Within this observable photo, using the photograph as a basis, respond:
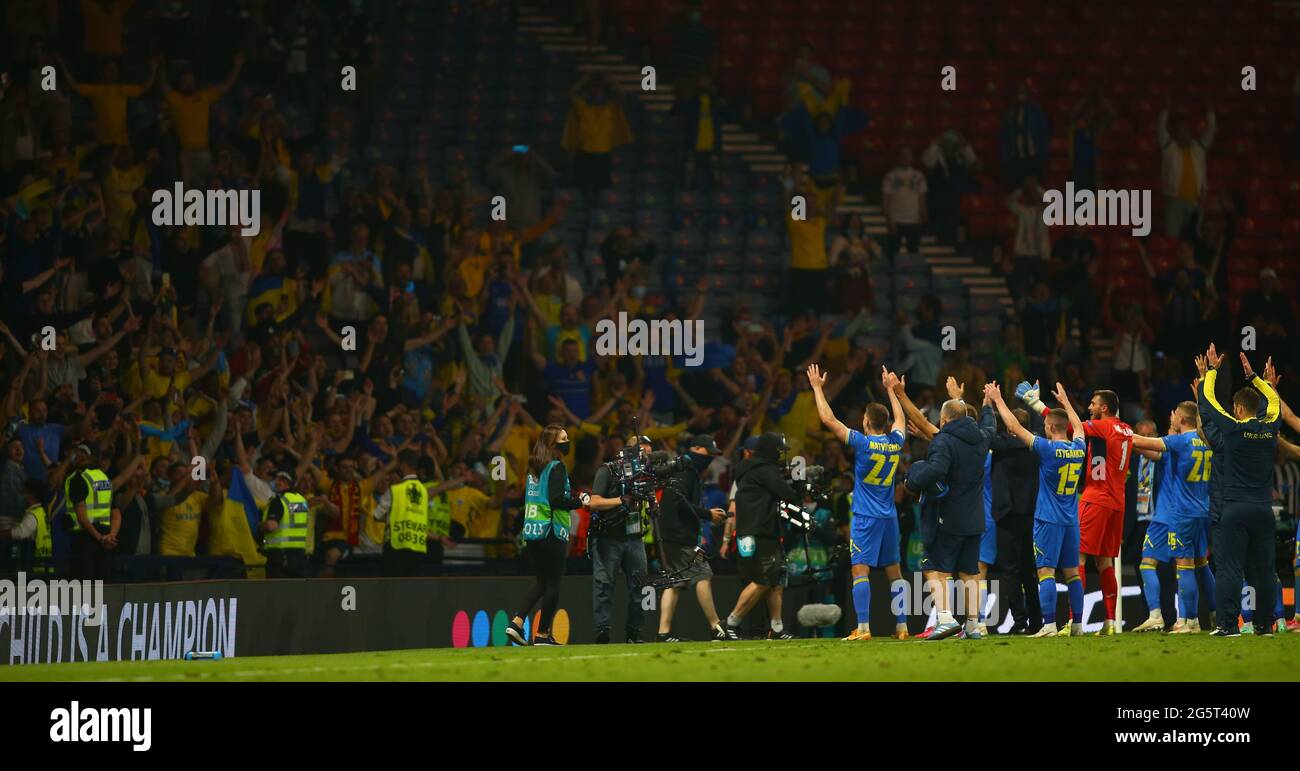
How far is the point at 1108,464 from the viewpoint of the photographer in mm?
17641

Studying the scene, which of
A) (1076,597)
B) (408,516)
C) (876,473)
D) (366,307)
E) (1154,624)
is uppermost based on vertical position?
(366,307)

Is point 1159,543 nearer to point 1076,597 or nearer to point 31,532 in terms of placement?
point 1076,597

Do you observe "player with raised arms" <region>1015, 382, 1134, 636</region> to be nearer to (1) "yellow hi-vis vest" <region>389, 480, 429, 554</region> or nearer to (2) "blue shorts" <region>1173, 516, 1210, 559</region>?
(2) "blue shorts" <region>1173, 516, 1210, 559</region>

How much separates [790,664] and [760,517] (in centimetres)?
449

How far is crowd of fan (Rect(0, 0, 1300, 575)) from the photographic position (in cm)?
1973

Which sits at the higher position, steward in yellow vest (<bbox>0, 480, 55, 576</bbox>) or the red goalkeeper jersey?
the red goalkeeper jersey

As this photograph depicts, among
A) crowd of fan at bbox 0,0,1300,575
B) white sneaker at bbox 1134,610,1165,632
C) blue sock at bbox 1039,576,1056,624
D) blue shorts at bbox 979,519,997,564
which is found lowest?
white sneaker at bbox 1134,610,1165,632

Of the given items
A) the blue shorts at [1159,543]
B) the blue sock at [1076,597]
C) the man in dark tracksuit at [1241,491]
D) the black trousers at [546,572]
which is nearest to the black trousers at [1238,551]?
the man in dark tracksuit at [1241,491]

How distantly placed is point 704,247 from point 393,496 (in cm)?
947

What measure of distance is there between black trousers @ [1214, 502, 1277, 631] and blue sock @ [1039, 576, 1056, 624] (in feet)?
5.70

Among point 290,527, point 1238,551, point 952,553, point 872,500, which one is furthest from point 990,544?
point 290,527

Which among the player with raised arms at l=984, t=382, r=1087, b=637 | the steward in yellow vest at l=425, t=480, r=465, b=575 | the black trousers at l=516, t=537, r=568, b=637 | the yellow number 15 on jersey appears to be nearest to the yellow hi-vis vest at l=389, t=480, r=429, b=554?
the steward in yellow vest at l=425, t=480, r=465, b=575

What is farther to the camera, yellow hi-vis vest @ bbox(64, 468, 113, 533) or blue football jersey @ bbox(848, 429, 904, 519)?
yellow hi-vis vest @ bbox(64, 468, 113, 533)
